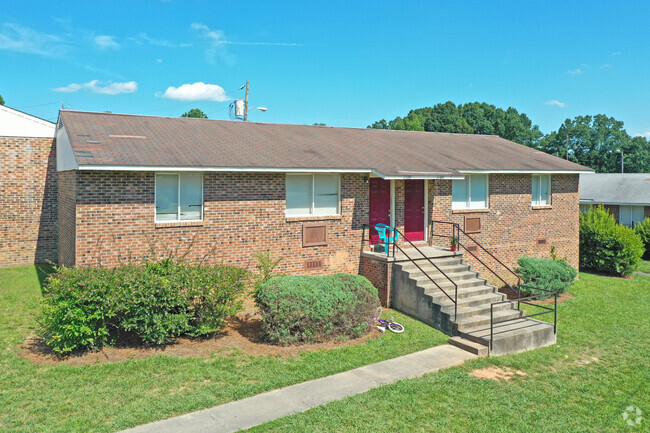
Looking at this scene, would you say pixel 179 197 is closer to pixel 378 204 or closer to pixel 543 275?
pixel 378 204

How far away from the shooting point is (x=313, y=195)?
12.6 metres

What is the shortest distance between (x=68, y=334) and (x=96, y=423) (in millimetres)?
2558

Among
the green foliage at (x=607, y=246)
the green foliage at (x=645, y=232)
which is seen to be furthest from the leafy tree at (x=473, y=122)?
the green foliage at (x=607, y=246)

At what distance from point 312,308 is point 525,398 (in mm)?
3928

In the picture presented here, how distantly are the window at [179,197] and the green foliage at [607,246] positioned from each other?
53.0 feet

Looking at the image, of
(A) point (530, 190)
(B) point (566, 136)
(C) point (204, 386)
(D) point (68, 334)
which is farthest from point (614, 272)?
(B) point (566, 136)

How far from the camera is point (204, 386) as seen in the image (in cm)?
725

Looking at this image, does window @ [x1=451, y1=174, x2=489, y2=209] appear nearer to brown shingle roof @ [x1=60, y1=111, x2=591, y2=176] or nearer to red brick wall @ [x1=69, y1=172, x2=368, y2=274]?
brown shingle roof @ [x1=60, y1=111, x2=591, y2=176]

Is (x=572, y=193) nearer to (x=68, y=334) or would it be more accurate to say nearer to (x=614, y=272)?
(x=614, y=272)

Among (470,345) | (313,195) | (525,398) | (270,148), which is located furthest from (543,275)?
(270,148)

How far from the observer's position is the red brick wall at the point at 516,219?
1439 cm

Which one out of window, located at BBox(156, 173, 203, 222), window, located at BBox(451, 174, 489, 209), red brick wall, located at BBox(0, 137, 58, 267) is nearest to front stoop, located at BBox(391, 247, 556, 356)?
window, located at BBox(451, 174, 489, 209)

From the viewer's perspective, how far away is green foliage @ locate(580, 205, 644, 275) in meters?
18.7

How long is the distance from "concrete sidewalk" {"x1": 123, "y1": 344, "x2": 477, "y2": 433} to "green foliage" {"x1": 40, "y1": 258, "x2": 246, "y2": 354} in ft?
8.23
